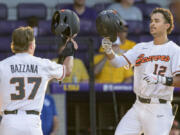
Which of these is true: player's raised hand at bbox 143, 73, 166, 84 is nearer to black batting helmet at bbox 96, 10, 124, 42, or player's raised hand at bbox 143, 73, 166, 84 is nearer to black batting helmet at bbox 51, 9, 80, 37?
black batting helmet at bbox 96, 10, 124, 42

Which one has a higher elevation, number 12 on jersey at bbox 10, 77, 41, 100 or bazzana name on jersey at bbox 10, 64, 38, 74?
bazzana name on jersey at bbox 10, 64, 38, 74

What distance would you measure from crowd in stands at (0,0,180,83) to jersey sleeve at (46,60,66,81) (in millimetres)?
2548

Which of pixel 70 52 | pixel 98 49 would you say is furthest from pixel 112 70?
pixel 70 52

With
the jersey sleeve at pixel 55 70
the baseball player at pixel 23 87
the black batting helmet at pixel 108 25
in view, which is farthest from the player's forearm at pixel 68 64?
the black batting helmet at pixel 108 25

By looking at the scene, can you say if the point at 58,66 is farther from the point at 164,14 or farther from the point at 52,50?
the point at 52,50

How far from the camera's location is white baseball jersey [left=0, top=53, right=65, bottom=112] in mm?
4750

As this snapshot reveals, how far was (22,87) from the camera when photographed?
4.76m

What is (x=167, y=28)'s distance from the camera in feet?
19.5

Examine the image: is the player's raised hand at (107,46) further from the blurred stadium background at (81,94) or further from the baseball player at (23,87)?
the blurred stadium background at (81,94)

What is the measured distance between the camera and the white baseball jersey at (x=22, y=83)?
4750mm

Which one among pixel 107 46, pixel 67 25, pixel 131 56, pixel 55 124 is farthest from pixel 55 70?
pixel 55 124

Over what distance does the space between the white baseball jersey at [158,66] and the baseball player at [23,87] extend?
127 cm

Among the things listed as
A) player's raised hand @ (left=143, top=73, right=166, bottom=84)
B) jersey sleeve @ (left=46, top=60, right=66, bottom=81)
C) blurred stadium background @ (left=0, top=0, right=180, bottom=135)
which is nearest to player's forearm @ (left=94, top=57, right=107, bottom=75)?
blurred stadium background @ (left=0, top=0, right=180, bottom=135)

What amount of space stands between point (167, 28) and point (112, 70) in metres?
2.19
